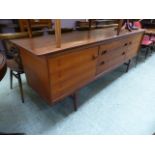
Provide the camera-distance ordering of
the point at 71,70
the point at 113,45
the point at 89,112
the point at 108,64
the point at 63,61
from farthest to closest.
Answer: the point at 108,64 → the point at 113,45 → the point at 89,112 → the point at 71,70 → the point at 63,61

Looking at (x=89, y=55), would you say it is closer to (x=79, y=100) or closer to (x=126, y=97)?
(x=79, y=100)

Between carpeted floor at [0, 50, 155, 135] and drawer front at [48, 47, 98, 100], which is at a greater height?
drawer front at [48, 47, 98, 100]

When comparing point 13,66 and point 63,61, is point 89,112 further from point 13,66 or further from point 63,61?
point 13,66

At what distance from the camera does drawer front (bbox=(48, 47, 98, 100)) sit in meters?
1.23

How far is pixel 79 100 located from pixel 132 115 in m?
0.71

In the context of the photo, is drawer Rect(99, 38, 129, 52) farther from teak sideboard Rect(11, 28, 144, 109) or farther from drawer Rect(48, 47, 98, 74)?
drawer Rect(48, 47, 98, 74)

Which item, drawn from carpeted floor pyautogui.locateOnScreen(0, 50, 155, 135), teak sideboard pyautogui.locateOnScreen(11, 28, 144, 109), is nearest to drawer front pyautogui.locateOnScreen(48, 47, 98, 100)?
teak sideboard pyautogui.locateOnScreen(11, 28, 144, 109)

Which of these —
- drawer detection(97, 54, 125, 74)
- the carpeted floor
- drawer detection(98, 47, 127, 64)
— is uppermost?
drawer detection(98, 47, 127, 64)

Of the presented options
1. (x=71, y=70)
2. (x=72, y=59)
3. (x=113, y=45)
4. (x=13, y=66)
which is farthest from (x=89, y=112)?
(x=13, y=66)

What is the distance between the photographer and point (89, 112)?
5.57 ft

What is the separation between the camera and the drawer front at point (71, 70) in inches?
48.4

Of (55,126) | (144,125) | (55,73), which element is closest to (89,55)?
(55,73)

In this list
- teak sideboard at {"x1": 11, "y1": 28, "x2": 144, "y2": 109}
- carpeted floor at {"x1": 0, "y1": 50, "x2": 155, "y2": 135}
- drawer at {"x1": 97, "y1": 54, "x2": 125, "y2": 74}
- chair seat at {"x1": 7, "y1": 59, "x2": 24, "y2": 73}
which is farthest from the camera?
drawer at {"x1": 97, "y1": 54, "x2": 125, "y2": 74}

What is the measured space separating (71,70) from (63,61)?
0.17 m
